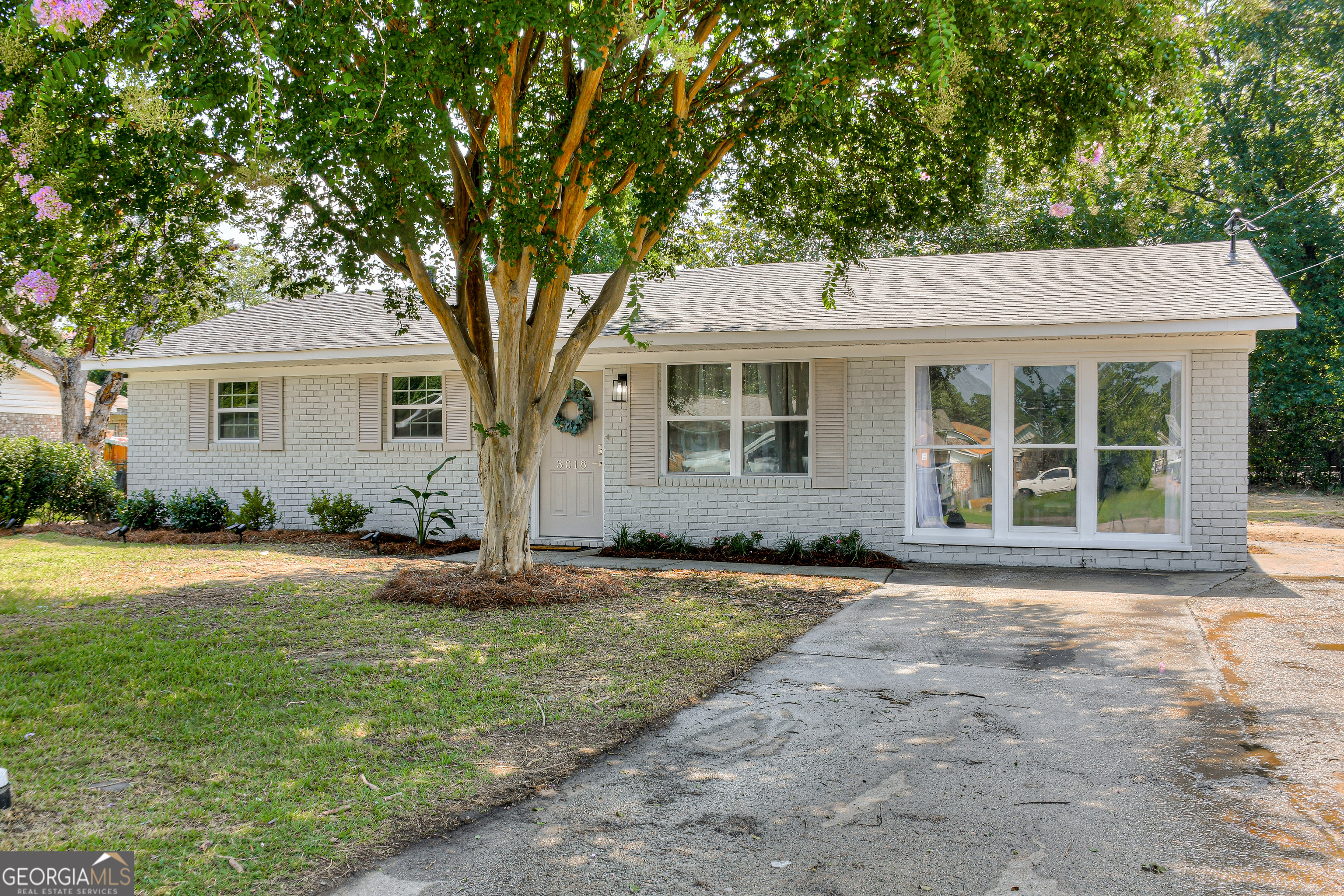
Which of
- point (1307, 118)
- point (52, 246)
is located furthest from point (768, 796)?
point (1307, 118)

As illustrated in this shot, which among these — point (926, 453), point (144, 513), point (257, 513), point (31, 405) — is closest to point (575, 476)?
point (926, 453)

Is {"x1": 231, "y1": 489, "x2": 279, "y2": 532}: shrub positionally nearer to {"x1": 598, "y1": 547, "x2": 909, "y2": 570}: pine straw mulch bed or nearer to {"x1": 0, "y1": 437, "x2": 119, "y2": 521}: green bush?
{"x1": 0, "y1": 437, "x2": 119, "y2": 521}: green bush

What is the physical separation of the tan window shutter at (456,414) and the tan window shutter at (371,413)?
105 centimetres

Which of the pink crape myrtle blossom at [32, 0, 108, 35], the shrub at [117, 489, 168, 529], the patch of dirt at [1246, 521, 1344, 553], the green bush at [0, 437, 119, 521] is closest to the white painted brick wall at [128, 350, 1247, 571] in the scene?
the shrub at [117, 489, 168, 529]

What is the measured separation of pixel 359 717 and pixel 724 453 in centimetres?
702

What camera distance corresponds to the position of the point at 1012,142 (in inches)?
321

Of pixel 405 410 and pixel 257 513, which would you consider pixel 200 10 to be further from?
pixel 257 513

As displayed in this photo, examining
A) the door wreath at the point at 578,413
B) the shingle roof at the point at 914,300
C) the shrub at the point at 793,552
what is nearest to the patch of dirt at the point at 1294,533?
the shingle roof at the point at 914,300

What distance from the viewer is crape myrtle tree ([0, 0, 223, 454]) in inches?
198

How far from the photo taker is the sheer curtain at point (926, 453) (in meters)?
10.1

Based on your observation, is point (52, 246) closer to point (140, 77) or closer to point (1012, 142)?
point (140, 77)

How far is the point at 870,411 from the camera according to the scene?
33.5ft

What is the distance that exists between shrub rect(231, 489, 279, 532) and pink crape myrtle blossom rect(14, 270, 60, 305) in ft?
18.5

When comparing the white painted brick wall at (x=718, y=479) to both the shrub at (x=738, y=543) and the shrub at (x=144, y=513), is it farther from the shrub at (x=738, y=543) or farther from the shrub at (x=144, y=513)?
the shrub at (x=144, y=513)
